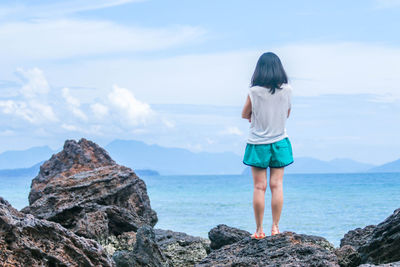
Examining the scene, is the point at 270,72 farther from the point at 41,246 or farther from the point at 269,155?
the point at 41,246

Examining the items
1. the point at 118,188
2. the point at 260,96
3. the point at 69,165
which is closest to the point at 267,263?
the point at 260,96

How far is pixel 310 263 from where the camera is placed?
5.75 meters

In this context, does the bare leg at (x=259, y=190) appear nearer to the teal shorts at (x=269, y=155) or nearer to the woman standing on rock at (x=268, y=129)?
the woman standing on rock at (x=268, y=129)

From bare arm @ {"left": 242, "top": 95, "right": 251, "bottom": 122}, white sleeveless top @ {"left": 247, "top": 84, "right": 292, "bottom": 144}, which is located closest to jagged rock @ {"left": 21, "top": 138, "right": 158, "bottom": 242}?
bare arm @ {"left": 242, "top": 95, "right": 251, "bottom": 122}

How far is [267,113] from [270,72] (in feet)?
1.64

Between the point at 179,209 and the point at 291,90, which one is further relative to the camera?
the point at 179,209

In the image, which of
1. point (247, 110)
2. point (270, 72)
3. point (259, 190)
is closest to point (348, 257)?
point (259, 190)

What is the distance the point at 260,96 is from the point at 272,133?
1.54 ft

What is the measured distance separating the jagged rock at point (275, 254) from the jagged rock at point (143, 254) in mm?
733

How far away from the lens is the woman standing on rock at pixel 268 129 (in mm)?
7129

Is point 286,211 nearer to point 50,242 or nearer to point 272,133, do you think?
point 272,133

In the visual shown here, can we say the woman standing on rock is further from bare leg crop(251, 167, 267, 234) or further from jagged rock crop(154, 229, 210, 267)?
jagged rock crop(154, 229, 210, 267)

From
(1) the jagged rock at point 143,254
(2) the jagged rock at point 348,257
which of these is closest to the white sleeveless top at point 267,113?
(2) the jagged rock at point 348,257

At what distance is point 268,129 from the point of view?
718 centimetres
